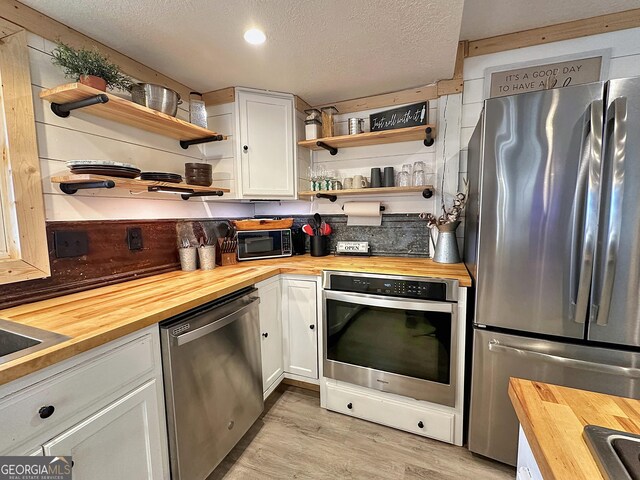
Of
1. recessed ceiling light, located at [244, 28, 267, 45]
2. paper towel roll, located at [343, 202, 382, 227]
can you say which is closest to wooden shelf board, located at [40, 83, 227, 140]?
recessed ceiling light, located at [244, 28, 267, 45]

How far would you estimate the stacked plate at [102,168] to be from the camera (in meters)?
1.29

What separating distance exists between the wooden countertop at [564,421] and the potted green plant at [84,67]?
195 cm

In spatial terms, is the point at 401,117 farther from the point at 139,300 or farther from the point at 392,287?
the point at 139,300

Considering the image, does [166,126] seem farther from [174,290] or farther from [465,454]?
[465,454]

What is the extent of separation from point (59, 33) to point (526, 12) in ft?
8.24

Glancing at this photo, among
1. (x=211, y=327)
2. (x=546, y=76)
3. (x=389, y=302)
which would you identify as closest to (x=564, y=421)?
(x=389, y=302)

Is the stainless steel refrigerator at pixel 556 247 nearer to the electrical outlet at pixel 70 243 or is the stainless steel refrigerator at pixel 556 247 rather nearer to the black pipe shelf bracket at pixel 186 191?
the black pipe shelf bracket at pixel 186 191

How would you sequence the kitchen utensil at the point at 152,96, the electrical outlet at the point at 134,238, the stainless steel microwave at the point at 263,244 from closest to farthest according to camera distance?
1. the kitchen utensil at the point at 152,96
2. the electrical outlet at the point at 134,238
3. the stainless steel microwave at the point at 263,244

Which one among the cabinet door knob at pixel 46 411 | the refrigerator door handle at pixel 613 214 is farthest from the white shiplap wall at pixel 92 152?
the refrigerator door handle at pixel 613 214

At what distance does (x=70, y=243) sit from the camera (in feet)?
4.67

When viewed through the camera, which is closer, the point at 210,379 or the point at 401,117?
the point at 210,379

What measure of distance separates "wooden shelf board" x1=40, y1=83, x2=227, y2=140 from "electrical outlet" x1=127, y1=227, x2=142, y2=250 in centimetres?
62

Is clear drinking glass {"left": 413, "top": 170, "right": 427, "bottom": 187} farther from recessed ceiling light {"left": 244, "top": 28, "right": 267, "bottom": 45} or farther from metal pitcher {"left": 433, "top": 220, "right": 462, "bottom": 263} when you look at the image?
recessed ceiling light {"left": 244, "top": 28, "right": 267, "bottom": 45}

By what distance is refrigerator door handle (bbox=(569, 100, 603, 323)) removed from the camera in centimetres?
115
